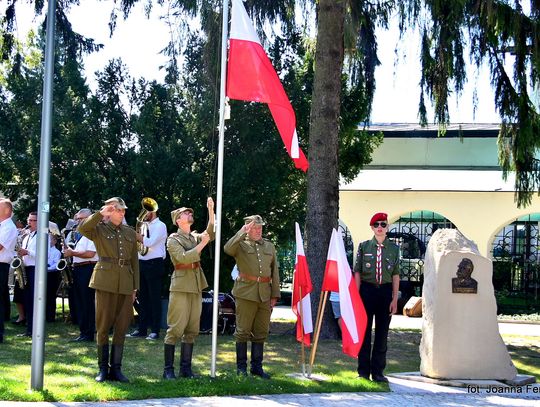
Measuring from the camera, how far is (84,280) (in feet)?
41.4

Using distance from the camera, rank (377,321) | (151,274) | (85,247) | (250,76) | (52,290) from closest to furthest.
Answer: (250,76) < (377,321) < (85,247) < (151,274) < (52,290)

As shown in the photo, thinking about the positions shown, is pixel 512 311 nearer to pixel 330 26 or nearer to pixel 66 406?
pixel 330 26

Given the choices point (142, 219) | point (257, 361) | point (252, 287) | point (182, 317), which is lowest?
point (257, 361)

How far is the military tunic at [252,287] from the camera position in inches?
384

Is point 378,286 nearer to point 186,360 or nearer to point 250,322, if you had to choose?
point 250,322

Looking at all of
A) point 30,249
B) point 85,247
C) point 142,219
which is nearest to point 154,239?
point 142,219

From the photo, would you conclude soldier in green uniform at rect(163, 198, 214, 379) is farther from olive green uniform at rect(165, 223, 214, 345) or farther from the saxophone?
the saxophone

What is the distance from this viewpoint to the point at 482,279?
1018 cm

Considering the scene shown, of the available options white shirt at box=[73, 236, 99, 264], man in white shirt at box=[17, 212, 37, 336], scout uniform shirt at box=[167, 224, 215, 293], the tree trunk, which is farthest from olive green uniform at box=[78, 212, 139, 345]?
the tree trunk

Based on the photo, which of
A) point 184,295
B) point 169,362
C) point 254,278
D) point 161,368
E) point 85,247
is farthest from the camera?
point 85,247

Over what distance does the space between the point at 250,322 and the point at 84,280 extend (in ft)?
12.4

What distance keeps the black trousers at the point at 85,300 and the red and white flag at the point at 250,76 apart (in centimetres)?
413

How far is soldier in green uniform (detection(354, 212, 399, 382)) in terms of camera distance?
32.8 feet

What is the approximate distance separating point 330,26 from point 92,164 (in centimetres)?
493
